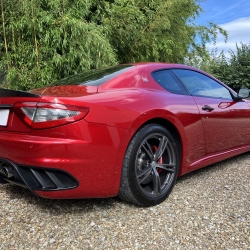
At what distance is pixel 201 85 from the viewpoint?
10.2 feet

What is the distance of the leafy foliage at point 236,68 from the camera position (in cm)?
1380

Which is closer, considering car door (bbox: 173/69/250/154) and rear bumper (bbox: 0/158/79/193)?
rear bumper (bbox: 0/158/79/193)

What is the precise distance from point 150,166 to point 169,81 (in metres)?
0.87

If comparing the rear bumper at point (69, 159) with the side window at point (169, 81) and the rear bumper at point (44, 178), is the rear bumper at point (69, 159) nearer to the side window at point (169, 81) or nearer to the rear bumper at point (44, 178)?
the rear bumper at point (44, 178)

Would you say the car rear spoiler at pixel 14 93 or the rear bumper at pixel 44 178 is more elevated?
the car rear spoiler at pixel 14 93

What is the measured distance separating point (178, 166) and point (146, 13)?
526 cm

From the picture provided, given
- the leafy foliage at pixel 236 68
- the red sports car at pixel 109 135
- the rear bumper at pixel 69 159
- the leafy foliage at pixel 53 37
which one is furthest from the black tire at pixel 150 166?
the leafy foliage at pixel 236 68

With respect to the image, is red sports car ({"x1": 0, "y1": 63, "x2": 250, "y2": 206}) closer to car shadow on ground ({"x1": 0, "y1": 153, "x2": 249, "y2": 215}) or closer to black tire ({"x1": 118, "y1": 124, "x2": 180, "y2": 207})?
black tire ({"x1": 118, "y1": 124, "x2": 180, "y2": 207})

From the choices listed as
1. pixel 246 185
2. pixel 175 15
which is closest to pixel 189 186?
pixel 246 185

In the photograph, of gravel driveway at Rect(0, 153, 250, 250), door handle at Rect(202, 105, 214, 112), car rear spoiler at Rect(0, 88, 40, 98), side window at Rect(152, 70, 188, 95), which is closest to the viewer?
gravel driveway at Rect(0, 153, 250, 250)

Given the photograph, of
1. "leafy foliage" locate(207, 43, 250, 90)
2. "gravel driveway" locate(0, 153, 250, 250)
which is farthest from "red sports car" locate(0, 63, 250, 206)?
"leafy foliage" locate(207, 43, 250, 90)

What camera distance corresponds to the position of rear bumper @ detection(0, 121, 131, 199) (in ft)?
6.19

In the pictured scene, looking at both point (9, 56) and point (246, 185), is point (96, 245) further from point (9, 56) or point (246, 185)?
point (9, 56)

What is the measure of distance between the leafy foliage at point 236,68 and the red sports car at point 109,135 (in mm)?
11822
